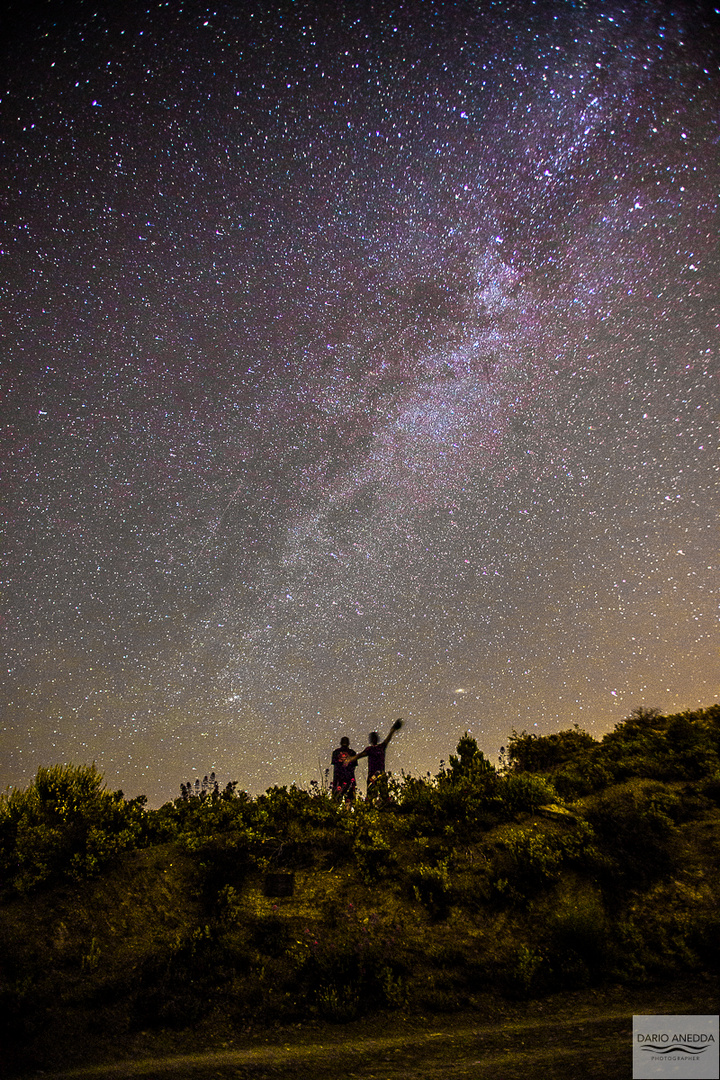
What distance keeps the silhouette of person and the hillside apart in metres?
0.67

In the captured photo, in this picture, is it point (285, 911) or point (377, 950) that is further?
point (285, 911)

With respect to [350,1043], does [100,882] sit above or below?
above

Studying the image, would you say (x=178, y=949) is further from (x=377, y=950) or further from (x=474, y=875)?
(x=474, y=875)

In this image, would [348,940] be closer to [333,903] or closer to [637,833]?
[333,903]

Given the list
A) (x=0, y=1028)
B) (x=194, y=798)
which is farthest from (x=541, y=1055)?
(x=194, y=798)

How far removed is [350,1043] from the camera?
A: 5.04 metres

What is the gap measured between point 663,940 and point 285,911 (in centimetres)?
487

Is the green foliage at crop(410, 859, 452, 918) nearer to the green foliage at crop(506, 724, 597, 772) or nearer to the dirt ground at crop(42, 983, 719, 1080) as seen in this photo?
the dirt ground at crop(42, 983, 719, 1080)

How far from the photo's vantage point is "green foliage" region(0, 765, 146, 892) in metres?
7.36

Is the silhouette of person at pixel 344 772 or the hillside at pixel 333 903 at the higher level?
the silhouette of person at pixel 344 772

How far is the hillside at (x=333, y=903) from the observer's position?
223 inches

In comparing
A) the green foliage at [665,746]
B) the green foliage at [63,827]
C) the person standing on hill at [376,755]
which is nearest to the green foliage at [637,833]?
the green foliage at [665,746]

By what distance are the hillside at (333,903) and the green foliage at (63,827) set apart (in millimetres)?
33

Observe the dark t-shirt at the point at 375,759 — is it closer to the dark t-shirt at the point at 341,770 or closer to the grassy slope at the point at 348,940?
the dark t-shirt at the point at 341,770
